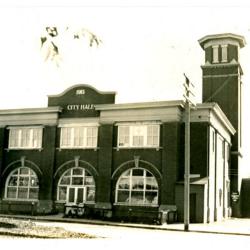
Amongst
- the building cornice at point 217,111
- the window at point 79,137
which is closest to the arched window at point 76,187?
the window at point 79,137

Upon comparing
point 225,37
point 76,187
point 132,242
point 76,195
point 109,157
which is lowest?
point 132,242

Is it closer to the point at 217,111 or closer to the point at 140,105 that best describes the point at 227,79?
the point at 217,111

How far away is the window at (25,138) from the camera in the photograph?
36.7m

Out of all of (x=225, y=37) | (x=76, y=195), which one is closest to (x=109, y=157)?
(x=76, y=195)

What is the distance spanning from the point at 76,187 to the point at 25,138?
19.9 feet

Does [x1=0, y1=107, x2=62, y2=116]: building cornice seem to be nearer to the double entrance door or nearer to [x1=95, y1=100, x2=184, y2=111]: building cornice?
[x1=95, y1=100, x2=184, y2=111]: building cornice

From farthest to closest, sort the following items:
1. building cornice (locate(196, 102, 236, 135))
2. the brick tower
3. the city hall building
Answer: the brick tower
building cornice (locate(196, 102, 236, 135))
the city hall building

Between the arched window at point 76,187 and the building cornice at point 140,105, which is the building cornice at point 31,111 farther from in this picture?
the arched window at point 76,187

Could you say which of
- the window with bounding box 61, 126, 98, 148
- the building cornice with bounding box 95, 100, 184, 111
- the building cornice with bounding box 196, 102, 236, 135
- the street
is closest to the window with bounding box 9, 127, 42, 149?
the window with bounding box 61, 126, 98, 148

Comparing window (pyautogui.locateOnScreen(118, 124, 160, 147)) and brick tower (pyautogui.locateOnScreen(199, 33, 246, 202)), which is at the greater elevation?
brick tower (pyautogui.locateOnScreen(199, 33, 246, 202))

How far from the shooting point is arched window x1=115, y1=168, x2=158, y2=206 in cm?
3231

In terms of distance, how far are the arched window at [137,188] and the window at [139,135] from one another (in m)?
1.88

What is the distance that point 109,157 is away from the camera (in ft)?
111

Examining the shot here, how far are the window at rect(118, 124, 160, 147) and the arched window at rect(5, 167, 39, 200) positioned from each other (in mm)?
7711
